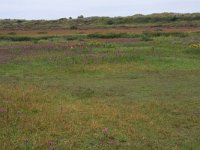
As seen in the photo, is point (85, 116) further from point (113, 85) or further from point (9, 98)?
point (113, 85)

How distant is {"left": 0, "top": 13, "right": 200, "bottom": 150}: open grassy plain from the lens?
381 inches

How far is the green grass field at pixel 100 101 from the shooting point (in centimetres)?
967

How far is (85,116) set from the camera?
11.6m

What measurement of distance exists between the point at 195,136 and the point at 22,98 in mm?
5841

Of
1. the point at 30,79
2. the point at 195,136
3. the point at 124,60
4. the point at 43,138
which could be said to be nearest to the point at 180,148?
the point at 195,136

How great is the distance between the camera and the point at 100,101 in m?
14.1

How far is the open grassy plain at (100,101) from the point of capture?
31.8ft

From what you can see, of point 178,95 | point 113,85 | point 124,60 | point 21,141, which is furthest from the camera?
point 124,60

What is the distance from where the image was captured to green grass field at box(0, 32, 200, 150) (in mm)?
9672

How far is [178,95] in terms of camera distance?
51.4ft

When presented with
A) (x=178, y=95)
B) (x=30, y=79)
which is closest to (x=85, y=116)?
(x=178, y=95)

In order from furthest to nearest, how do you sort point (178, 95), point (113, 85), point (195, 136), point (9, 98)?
point (113, 85)
point (178, 95)
point (9, 98)
point (195, 136)

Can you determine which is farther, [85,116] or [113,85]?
[113,85]

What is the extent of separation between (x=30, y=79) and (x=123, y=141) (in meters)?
10.5
